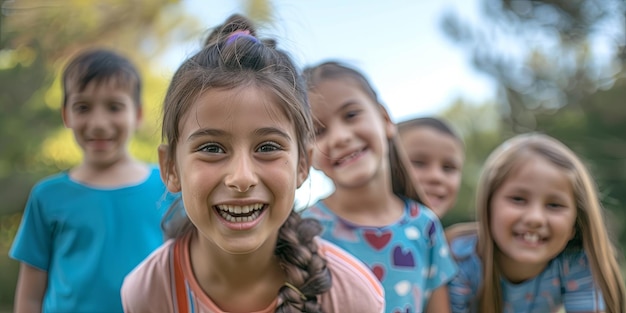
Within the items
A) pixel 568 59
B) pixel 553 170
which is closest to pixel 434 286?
pixel 553 170

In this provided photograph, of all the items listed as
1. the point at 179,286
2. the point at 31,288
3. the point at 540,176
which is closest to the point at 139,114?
the point at 31,288

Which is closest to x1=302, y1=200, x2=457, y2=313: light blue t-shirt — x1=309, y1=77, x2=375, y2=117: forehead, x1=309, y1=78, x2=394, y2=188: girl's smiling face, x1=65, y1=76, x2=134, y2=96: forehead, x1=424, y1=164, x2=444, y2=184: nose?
x1=309, y1=78, x2=394, y2=188: girl's smiling face

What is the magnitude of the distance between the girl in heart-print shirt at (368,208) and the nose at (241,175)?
0.74 m

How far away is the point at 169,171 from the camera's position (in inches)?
80.9

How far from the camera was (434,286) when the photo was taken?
8.66ft

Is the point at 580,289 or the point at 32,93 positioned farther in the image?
the point at 32,93

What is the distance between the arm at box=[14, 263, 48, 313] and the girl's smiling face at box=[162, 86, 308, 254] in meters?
1.26

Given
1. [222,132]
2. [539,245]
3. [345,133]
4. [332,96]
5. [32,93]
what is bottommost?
[539,245]

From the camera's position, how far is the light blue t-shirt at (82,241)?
2723mm

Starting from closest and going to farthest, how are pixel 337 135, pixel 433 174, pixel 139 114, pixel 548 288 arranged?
pixel 337 135 < pixel 548 288 < pixel 139 114 < pixel 433 174

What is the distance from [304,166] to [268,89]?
1.03 ft

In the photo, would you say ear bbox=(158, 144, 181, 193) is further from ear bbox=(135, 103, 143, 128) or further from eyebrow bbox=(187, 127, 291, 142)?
ear bbox=(135, 103, 143, 128)

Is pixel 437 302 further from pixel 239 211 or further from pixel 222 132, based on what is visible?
pixel 222 132

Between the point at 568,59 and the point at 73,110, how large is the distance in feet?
32.8
